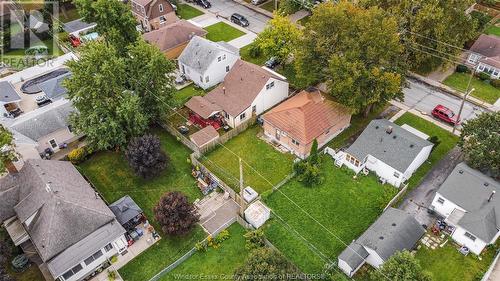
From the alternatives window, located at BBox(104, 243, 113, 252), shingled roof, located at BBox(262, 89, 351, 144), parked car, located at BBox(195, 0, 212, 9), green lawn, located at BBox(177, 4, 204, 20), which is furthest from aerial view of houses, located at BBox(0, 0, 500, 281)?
parked car, located at BBox(195, 0, 212, 9)

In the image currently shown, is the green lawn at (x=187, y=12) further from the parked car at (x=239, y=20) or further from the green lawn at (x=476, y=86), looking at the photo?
the green lawn at (x=476, y=86)

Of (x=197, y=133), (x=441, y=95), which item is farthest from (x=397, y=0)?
(x=197, y=133)

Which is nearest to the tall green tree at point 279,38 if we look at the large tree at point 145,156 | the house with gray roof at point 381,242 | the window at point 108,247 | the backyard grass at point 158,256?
the large tree at point 145,156

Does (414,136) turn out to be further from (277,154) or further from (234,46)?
(234,46)

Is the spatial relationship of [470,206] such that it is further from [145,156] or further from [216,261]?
[145,156]

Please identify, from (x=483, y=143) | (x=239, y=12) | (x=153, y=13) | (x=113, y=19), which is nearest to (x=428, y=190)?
(x=483, y=143)

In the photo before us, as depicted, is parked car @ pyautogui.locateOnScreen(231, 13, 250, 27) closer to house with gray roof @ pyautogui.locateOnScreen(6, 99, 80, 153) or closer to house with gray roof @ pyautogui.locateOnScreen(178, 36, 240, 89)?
house with gray roof @ pyautogui.locateOnScreen(178, 36, 240, 89)
